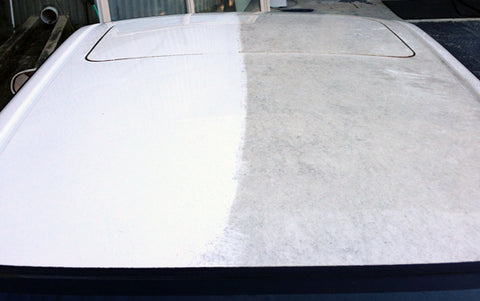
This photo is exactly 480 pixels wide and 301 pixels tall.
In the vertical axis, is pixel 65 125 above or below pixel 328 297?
above

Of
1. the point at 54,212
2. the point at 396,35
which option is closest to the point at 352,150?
the point at 54,212

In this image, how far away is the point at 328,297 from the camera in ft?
2.65

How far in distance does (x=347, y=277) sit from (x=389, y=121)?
0.49m

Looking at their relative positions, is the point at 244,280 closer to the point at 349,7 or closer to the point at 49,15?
the point at 49,15

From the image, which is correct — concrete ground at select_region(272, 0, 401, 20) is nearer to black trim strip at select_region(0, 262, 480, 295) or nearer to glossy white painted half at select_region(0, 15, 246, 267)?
glossy white painted half at select_region(0, 15, 246, 267)

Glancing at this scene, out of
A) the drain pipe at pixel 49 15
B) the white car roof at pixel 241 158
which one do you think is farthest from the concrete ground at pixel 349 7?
the white car roof at pixel 241 158

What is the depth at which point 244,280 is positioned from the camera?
2.67ft

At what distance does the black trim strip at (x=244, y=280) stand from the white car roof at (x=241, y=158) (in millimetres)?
16

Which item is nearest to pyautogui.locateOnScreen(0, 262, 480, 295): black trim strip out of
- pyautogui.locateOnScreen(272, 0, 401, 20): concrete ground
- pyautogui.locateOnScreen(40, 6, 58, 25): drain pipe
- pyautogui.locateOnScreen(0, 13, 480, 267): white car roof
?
pyautogui.locateOnScreen(0, 13, 480, 267): white car roof

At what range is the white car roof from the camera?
865 millimetres

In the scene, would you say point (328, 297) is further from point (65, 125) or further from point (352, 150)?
point (65, 125)

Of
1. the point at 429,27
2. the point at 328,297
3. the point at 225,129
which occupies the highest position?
the point at 225,129

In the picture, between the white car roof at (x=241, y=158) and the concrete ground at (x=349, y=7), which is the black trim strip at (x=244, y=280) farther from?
the concrete ground at (x=349, y=7)

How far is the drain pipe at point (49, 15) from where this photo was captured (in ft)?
21.1
